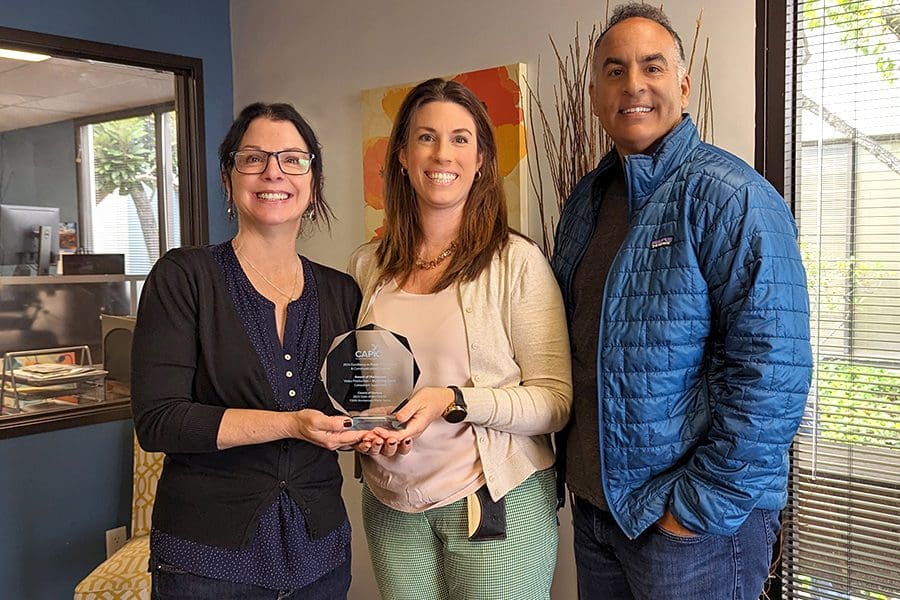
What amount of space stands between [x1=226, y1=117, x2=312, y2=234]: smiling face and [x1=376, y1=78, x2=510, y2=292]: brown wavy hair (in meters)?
0.26

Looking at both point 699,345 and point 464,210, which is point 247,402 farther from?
point 699,345

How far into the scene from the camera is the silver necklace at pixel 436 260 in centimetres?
177

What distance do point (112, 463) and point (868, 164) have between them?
2918 mm

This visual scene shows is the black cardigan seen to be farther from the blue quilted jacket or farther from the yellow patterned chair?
the yellow patterned chair

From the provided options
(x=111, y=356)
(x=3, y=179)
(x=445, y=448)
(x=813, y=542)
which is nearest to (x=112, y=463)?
(x=111, y=356)

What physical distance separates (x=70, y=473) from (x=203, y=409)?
206 cm

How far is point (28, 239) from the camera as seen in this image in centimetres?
312

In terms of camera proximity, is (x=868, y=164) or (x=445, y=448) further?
(x=868, y=164)

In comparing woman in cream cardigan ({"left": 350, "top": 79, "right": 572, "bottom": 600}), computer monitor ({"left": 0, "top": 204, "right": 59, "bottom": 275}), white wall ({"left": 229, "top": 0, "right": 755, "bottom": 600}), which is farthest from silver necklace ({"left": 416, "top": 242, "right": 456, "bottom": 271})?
computer monitor ({"left": 0, "top": 204, "right": 59, "bottom": 275})

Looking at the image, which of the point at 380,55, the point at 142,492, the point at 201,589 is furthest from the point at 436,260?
the point at 142,492

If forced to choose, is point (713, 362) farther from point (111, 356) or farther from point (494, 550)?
point (111, 356)

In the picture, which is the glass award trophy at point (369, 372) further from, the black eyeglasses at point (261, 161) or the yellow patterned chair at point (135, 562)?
the yellow patterned chair at point (135, 562)

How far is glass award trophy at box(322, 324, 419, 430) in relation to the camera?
5.08 feet

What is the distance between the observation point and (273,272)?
1.63 m
